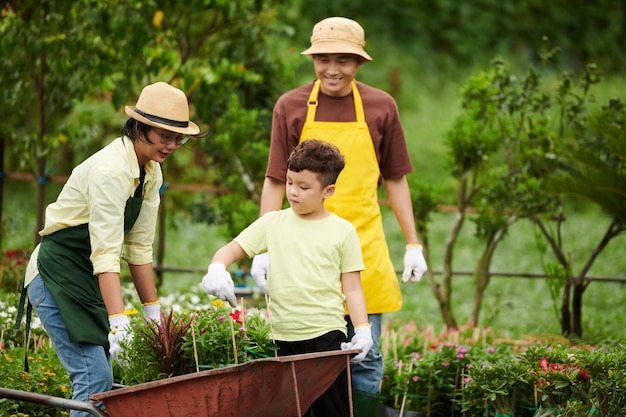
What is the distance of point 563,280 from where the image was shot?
5.89m

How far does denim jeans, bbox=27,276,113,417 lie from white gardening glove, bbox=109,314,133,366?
97 mm

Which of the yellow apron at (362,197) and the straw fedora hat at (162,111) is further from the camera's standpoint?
the yellow apron at (362,197)

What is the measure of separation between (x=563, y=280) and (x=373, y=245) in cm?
234

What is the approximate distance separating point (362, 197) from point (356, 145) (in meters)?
0.22

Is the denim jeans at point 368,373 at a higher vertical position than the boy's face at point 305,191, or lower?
lower

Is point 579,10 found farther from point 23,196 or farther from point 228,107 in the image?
point 228,107

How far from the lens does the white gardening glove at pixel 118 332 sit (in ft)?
10.9

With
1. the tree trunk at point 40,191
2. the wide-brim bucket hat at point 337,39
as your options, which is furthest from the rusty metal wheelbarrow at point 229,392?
the tree trunk at point 40,191

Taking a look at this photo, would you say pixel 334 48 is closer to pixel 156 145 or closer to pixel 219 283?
pixel 156 145

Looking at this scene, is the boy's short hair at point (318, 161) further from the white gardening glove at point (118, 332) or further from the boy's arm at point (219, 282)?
the white gardening glove at point (118, 332)

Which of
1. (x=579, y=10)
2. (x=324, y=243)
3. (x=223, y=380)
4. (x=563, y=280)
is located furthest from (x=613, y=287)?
(x=579, y=10)

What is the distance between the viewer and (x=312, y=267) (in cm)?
338

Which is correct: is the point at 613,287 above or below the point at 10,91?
below

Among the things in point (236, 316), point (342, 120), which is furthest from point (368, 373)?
point (342, 120)
